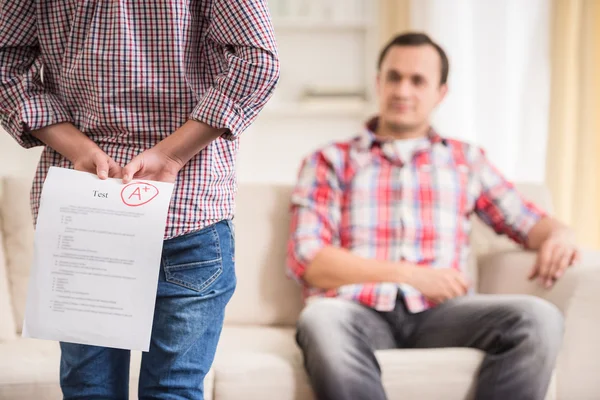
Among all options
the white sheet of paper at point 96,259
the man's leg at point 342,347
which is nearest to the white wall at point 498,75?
the man's leg at point 342,347

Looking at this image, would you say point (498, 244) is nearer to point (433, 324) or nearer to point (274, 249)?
point (433, 324)

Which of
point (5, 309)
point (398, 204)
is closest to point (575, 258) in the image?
point (398, 204)

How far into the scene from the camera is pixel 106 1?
865 mm

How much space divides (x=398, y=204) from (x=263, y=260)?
1.31ft

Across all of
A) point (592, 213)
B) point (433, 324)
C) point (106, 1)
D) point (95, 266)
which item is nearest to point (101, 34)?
point (106, 1)

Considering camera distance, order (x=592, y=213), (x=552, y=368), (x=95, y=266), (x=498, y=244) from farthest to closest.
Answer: (x=592, y=213) → (x=498, y=244) → (x=552, y=368) → (x=95, y=266)

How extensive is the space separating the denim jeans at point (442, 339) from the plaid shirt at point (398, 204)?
0.17m

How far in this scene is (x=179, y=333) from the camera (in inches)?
34.3

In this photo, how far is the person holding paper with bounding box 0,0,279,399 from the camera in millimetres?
867

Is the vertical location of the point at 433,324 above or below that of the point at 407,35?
below

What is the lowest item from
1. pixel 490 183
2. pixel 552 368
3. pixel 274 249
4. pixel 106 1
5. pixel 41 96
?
pixel 552 368

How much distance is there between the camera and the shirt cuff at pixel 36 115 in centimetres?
90

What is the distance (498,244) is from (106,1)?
1.47m

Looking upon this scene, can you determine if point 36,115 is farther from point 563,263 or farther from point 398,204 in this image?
point 563,263
